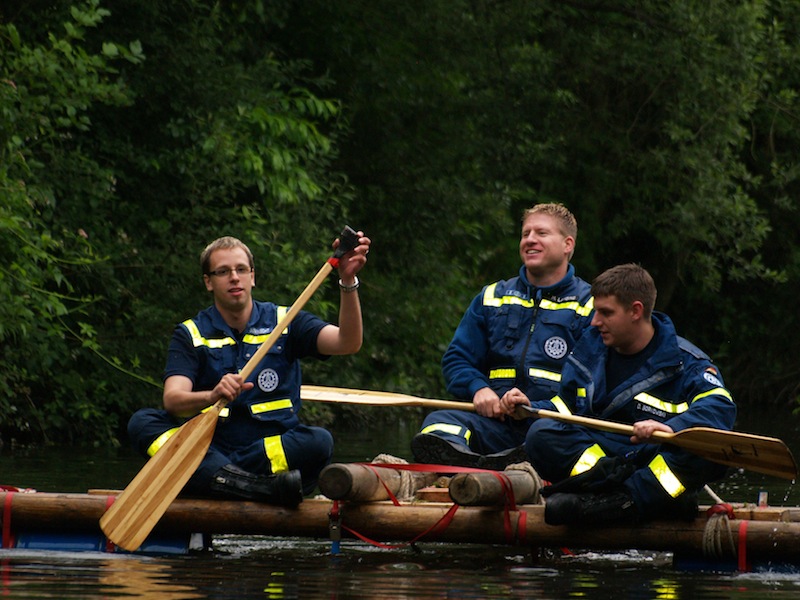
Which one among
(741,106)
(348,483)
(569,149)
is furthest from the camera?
(569,149)

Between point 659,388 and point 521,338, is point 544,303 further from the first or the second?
point 659,388

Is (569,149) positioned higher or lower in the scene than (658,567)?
higher

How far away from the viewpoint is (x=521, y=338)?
26.4ft

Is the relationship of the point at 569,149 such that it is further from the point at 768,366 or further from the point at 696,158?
the point at 768,366

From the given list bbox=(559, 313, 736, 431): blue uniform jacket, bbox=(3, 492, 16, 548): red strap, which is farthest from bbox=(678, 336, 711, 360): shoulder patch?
bbox=(3, 492, 16, 548): red strap

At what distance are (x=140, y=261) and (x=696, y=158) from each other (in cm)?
823

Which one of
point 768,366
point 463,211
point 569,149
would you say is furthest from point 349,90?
point 768,366

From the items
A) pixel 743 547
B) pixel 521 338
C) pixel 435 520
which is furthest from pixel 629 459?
pixel 521 338

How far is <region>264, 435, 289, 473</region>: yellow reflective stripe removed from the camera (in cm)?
720

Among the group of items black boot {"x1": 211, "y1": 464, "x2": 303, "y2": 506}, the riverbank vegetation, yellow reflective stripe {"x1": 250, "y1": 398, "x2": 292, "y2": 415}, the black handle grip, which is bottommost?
black boot {"x1": 211, "y1": 464, "x2": 303, "y2": 506}

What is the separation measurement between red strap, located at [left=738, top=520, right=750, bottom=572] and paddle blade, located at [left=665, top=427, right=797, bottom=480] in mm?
263

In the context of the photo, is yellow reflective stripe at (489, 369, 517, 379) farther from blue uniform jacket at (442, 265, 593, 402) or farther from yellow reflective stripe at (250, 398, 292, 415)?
yellow reflective stripe at (250, 398, 292, 415)

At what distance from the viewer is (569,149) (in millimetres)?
20953

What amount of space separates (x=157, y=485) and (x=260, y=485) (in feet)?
1.55
